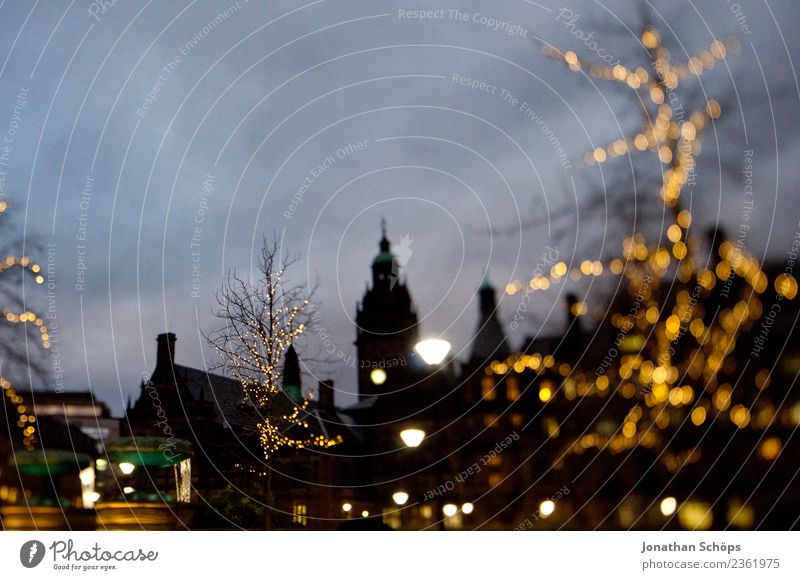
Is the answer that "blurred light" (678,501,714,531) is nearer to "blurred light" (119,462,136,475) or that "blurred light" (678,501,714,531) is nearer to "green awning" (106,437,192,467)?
"green awning" (106,437,192,467)

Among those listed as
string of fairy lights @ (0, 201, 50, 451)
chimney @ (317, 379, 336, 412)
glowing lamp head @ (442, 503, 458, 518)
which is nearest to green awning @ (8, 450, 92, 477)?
string of fairy lights @ (0, 201, 50, 451)

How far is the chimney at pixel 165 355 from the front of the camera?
21.0ft

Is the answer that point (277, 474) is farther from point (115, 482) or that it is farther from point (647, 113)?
point (647, 113)

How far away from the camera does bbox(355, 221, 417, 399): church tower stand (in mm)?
7207

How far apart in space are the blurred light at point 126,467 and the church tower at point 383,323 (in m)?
2.56

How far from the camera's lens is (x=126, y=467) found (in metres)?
6.35

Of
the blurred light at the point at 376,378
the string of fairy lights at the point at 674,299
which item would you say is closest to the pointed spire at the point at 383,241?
the string of fairy lights at the point at 674,299

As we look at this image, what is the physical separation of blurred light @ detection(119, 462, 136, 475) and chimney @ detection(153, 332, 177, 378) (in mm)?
849

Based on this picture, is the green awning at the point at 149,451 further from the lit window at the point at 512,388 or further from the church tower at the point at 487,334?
the lit window at the point at 512,388

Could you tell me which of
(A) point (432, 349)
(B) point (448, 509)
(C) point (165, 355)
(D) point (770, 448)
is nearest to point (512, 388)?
(D) point (770, 448)

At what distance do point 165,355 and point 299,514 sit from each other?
1.98 metres
